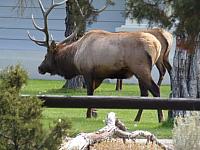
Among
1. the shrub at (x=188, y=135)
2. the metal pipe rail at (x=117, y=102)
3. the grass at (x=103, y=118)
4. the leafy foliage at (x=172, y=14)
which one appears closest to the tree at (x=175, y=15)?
Result: the leafy foliage at (x=172, y=14)

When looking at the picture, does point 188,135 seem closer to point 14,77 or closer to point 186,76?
point 14,77

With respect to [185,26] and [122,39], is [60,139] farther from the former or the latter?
[122,39]

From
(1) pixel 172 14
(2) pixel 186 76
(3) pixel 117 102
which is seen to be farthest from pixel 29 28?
(1) pixel 172 14

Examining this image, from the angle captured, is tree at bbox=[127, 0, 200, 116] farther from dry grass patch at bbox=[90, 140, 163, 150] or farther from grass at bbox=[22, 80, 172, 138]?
grass at bbox=[22, 80, 172, 138]

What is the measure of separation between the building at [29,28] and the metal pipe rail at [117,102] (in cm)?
1828

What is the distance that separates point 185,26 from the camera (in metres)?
5.87

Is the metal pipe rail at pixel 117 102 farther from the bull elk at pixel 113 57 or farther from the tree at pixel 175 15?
the bull elk at pixel 113 57

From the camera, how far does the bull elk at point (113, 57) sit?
49.9 feet

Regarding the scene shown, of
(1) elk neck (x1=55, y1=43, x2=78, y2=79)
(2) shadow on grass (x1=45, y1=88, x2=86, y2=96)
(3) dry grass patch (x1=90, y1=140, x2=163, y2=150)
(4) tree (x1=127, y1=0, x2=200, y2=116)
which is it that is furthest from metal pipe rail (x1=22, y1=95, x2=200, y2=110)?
(2) shadow on grass (x1=45, y1=88, x2=86, y2=96)

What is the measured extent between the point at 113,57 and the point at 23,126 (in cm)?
914

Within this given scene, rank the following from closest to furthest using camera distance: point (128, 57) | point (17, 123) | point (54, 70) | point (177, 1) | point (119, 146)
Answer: point (177, 1) < point (17, 123) < point (119, 146) < point (128, 57) < point (54, 70)

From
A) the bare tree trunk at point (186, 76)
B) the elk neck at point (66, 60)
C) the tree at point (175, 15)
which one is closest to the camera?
the tree at point (175, 15)

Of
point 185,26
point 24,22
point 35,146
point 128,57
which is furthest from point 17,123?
point 24,22

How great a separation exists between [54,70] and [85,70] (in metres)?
1.08
